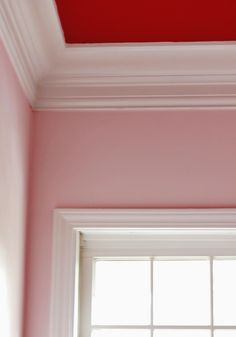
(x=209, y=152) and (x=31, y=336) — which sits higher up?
(x=209, y=152)

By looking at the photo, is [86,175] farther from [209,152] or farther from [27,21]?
[27,21]

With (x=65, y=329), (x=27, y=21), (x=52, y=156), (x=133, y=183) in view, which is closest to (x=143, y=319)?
(x=65, y=329)

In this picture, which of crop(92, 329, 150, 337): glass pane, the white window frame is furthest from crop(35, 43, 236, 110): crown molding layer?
crop(92, 329, 150, 337): glass pane

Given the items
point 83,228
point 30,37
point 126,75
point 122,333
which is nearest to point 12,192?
point 83,228

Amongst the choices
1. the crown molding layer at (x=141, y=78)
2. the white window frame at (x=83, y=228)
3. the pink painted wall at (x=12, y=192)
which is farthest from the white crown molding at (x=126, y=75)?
the white window frame at (x=83, y=228)

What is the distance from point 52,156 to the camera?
250 centimetres

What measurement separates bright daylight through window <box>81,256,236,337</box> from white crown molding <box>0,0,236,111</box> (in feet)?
1.79

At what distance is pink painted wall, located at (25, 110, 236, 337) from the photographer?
244 cm

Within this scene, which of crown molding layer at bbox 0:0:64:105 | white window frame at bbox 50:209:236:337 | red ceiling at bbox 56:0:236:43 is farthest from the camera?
white window frame at bbox 50:209:236:337

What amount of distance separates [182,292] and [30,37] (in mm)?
1018

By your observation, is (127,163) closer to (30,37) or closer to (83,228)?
(83,228)

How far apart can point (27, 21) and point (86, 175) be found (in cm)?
59

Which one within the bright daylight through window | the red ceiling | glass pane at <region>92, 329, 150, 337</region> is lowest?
glass pane at <region>92, 329, 150, 337</region>

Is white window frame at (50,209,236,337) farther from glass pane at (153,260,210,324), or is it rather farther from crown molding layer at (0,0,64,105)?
crown molding layer at (0,0,64,105)
